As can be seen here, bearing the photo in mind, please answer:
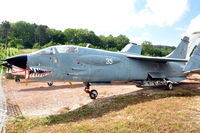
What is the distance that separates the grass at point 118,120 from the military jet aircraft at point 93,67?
2.00 metres

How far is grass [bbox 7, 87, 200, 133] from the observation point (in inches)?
250

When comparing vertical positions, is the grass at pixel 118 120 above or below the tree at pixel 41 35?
below

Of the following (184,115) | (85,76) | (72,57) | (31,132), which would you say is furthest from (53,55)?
(184,115)

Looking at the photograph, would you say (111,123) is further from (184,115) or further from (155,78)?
(155,78)

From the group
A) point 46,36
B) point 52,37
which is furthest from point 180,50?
point 52,37

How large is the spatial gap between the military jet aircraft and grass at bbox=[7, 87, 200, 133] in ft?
6.55

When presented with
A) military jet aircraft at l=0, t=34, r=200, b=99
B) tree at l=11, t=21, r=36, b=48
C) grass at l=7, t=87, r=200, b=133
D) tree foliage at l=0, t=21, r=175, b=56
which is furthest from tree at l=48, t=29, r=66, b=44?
grass at l=7, t=87, r=200, b=133

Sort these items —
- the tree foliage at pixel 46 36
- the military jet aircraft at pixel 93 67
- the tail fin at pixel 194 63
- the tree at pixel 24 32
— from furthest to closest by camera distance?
the tree at pixel 24 32
the tree foliage at pixel 46 36
the tail fin at pixel 194 63
the military jet aircraft at pixel 93 67

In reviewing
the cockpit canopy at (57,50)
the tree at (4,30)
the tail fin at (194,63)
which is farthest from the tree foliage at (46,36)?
the cockpit canopy at (57,50)

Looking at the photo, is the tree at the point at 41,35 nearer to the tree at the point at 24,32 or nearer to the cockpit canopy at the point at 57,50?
the tree at the point at 24,32

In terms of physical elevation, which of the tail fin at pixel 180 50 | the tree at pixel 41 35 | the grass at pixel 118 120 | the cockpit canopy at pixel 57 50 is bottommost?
the grass at pixel 118 120

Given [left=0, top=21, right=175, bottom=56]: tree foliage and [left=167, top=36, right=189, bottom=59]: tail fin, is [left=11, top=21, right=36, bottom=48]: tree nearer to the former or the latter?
[left=0, top=21, right=175, bottom=56]: tree foliage

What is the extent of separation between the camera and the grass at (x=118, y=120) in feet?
20.9

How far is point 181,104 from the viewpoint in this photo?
9.45 metres
